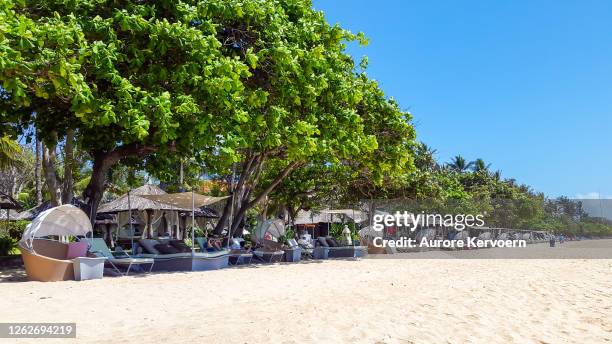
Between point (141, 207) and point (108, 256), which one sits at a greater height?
point (141, 207)

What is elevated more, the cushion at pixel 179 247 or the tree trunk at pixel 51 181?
the tree trunk at pixel 51 181

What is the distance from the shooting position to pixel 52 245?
12180mm

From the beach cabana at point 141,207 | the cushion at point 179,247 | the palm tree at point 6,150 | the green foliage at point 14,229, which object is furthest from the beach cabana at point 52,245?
the green foliage at point 14,229

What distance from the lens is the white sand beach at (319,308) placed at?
605 cm

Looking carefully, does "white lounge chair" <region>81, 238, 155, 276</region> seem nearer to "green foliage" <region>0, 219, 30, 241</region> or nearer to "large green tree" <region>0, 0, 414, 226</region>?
"large green tree" <region>0, 0, 414, 226</region>

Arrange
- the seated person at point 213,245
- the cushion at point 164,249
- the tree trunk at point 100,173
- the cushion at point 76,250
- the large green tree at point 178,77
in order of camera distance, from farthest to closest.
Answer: the seated person at point 213,245
the cushion at point 164,249
the tree trunk at point 100,173
the cushion at point 76,250
the large green tree at point 178,77

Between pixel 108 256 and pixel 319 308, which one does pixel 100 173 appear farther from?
pixel 319 308

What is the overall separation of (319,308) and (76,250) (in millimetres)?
6858

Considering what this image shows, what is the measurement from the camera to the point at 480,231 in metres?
25.7

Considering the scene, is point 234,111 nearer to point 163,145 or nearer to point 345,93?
point 163,145

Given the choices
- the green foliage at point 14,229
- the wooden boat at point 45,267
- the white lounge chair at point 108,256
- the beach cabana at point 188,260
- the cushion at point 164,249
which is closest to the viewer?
the wooden boat at point 45,267

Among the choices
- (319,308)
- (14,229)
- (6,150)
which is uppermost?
(6,150)

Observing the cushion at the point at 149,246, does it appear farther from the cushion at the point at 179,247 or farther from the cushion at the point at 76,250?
the cushion at the point at 76,250

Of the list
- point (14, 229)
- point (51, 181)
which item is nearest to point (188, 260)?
point (51, 181)
